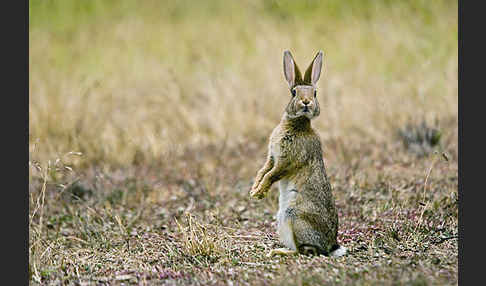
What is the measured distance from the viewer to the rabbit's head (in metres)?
5.28

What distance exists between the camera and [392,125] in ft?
32.0

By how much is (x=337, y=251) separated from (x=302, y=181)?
61 cm

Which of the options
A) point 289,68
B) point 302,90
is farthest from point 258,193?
point 289,68

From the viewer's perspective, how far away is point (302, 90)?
533 cm

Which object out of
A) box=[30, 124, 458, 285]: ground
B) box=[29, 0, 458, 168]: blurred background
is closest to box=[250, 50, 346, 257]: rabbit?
box=[30, 124, 458, 285]: ground

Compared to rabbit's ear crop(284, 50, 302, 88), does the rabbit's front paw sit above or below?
below

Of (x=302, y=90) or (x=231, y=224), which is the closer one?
(x=302, y=90)

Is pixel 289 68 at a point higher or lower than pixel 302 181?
higher

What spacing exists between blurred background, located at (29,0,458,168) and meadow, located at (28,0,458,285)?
0.12ft

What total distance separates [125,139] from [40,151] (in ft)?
3.83

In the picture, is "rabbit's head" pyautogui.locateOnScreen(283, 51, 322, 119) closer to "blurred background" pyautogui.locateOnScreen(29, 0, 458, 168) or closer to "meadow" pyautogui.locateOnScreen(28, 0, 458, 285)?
"meadow" pyautogui.locateOnScreen(28, 0, 458, 285)

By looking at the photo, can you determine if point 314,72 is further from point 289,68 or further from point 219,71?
point 219,71

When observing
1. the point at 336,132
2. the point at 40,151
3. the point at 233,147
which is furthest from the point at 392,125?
the point at 40,151

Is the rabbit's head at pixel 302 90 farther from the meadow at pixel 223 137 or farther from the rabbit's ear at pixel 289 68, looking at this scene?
the meadow at pixel 223 137
